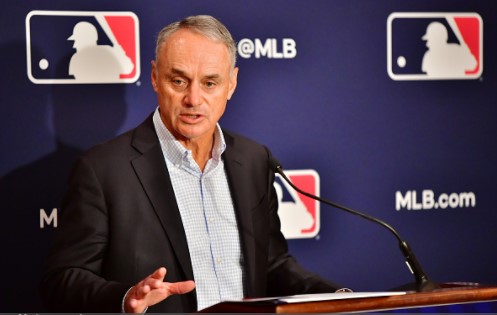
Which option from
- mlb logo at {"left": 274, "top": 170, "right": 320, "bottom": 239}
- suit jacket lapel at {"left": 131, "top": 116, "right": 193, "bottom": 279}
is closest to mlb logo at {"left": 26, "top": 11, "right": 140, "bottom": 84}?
suit jacket lapel at {"left": 131, "top": 116, "right": 193, "bottom": 279}

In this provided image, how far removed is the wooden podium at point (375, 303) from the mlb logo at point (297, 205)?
4.31 feet

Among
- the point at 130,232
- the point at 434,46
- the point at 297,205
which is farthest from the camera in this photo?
the point at 434,46

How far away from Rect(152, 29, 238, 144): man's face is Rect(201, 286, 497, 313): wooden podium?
849mm

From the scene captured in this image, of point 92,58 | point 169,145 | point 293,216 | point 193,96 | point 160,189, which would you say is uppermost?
point 92,58

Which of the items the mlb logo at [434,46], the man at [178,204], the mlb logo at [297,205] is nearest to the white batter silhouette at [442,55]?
the mlb logo at [434,46]

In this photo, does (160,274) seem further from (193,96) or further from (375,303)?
(193,96)

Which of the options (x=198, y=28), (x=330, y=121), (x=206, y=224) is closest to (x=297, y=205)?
(x=330, y=121)

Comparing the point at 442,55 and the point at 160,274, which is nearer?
the point at 160,274

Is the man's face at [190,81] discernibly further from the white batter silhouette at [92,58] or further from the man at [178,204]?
the white batter silhouette at [92,58]

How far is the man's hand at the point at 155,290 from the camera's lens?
6.70 feet

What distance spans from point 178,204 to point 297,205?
784 mm

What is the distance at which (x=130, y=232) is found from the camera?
8.64 ft

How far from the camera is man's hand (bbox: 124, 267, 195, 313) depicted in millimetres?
2041

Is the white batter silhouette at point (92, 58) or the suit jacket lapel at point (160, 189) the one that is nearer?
the suit jacket lapel at point (160, 189)
